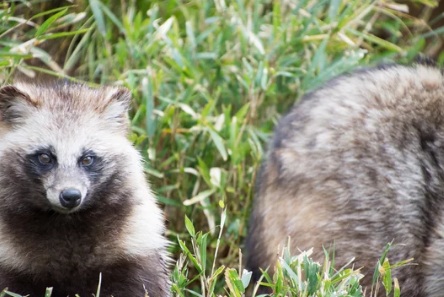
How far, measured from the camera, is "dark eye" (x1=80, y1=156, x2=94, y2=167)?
454 centimetres

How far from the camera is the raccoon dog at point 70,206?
4.42 metres

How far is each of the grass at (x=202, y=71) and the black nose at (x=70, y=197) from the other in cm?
159

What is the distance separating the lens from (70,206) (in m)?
4.32

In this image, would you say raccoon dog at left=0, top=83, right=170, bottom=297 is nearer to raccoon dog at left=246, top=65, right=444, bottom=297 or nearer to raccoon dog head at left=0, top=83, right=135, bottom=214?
raccoon dog head at left=0, top=83, right=135, bottom=214

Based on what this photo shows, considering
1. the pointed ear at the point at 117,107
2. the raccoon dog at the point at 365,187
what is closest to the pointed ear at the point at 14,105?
the pointed ear at the point at 117,107

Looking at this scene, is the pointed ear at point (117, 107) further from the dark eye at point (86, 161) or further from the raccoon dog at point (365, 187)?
the raccoon dog at point (365, 187)

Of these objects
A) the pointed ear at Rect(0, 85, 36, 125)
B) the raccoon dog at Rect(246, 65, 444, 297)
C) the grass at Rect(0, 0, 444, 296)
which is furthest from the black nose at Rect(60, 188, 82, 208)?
the grass at Rect(0, 0, 444, 296)

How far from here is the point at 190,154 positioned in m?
6.39

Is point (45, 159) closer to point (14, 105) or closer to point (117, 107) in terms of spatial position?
point (14, 105)


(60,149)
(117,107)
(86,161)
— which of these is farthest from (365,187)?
(60,149)

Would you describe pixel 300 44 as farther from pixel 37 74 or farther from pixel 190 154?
pixel 37 74

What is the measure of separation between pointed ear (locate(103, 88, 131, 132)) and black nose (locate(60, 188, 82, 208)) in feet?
1.75

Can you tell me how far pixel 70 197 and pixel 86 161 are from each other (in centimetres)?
29

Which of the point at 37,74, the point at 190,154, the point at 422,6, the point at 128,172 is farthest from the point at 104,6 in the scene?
the point at 422,6
